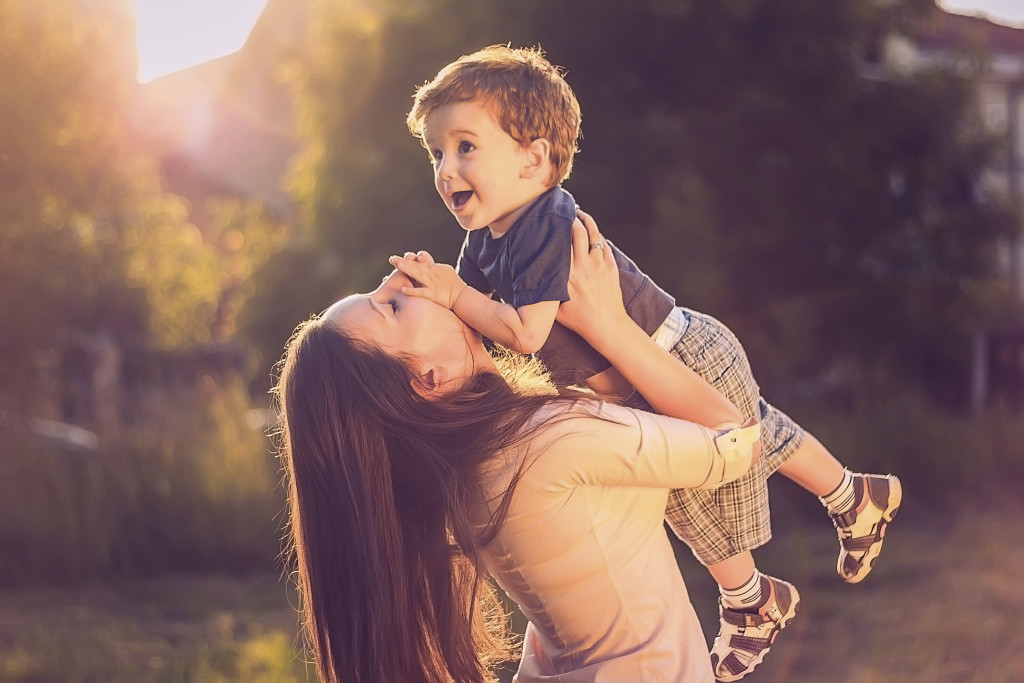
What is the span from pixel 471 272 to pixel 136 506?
19.9 ft

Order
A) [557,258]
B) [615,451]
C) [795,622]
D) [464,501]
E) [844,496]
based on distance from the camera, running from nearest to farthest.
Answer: [615,451], [464,501], [557,258], [844,496], [795,622]

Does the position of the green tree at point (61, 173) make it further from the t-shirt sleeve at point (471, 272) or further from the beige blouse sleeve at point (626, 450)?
the beige blouse sleeve at point (626, 450)

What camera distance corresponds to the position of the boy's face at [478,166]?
2.58m

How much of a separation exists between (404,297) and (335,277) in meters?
7.79

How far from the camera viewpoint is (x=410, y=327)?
2.19 metres

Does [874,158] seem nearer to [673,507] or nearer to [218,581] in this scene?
[218,581]

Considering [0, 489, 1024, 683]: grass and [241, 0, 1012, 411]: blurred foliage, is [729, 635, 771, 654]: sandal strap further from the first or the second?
[241, 0, 1012, 411]: blurred foliage

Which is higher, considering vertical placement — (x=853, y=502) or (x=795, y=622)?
(x=795, y=622)

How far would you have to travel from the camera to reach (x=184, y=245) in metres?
10.6

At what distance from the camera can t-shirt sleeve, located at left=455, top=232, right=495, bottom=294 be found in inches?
110

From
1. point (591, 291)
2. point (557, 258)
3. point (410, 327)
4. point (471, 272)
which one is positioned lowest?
point (410, 327)

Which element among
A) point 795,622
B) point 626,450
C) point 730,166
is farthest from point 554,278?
point 730,166

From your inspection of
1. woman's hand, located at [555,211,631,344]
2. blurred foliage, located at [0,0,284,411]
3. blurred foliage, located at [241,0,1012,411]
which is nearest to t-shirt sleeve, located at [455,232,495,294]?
woman's hand, located at [555,211,631,344]

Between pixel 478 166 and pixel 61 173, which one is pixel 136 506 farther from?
pixel 478 166
